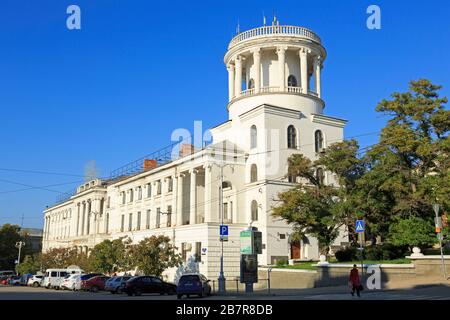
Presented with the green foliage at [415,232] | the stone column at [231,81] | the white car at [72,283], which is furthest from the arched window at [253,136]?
the white car at [72,283]

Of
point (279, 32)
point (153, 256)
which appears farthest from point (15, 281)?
point (279, 32)

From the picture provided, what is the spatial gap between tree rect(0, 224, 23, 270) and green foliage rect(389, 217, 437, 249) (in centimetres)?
9653

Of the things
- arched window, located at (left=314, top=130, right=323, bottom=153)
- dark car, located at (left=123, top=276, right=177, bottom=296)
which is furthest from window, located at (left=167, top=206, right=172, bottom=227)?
dark car, located at (left=123, top=276, right=177, bottom=296)

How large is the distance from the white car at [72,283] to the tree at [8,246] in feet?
231

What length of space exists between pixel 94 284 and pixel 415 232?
26.1 m

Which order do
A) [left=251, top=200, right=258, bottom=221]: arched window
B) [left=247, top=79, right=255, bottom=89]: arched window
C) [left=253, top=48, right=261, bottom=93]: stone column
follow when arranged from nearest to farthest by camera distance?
[left=251, top=200, right=258, bottom=221]: arched window
[left=253, top=48, right=261, bottom=93]: stone column
[left=247, top=79, right=255, bottom=89]: arched window

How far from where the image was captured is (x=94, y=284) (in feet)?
134

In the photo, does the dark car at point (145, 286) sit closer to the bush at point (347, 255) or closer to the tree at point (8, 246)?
the bush at point (347, 255)

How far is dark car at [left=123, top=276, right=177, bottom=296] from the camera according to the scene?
32.5 metres

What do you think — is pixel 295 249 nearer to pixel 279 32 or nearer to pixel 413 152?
pixel 413 152

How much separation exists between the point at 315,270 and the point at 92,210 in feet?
174

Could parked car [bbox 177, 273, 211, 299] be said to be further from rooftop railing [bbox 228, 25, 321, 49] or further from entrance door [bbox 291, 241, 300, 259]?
rooftop railing [bbox 228, 25, 321, 49]

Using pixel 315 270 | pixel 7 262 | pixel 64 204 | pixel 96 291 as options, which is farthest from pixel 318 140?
pixel 7 262
